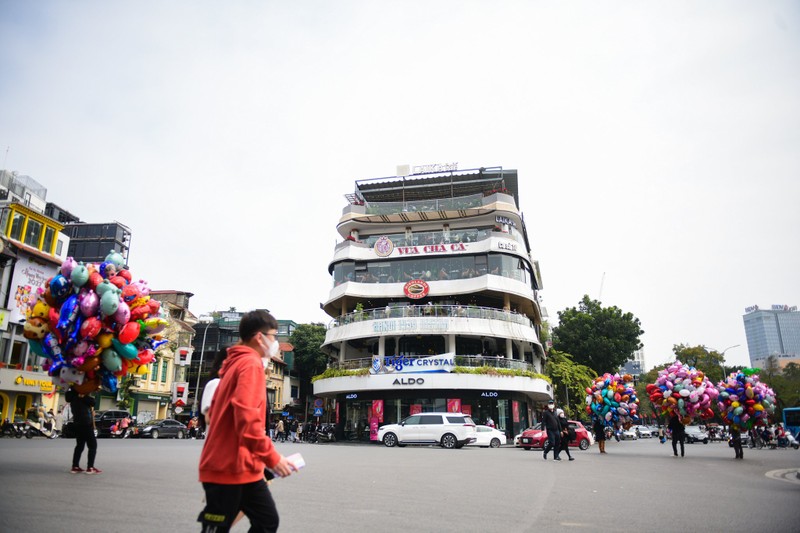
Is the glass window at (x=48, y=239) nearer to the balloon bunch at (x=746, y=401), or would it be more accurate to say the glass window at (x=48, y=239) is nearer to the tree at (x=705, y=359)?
the balloon bunch at (x=746, y=401)

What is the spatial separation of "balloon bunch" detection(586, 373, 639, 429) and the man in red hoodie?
21.7 meters

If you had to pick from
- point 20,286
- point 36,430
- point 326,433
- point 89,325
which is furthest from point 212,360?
point 89,325

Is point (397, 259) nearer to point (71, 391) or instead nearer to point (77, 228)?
point (71, 391)

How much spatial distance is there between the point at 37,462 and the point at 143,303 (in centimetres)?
418

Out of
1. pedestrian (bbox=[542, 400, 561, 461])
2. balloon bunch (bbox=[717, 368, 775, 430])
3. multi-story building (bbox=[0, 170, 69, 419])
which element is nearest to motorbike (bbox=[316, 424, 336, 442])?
multi-story building (bbox=[0, 170, 69, 419])

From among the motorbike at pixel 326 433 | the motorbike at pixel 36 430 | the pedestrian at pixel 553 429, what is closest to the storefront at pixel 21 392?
the motorbike at pixel 36 430

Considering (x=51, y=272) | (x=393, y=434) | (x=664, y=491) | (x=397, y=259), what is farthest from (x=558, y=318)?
(x=664, y=491)

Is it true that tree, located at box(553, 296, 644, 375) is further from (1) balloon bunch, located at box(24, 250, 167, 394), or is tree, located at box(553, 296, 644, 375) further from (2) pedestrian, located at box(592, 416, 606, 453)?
(1) balloon bunch, located at box(24, 250, 167, 394)

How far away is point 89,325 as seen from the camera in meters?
10.3

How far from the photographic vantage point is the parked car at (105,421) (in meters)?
30.5

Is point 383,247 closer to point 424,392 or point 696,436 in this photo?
point 424,392

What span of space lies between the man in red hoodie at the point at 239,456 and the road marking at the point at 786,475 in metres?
12.3

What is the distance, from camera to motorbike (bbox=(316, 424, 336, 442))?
3778 cm

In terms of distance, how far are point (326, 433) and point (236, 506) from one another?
37.0 meters
